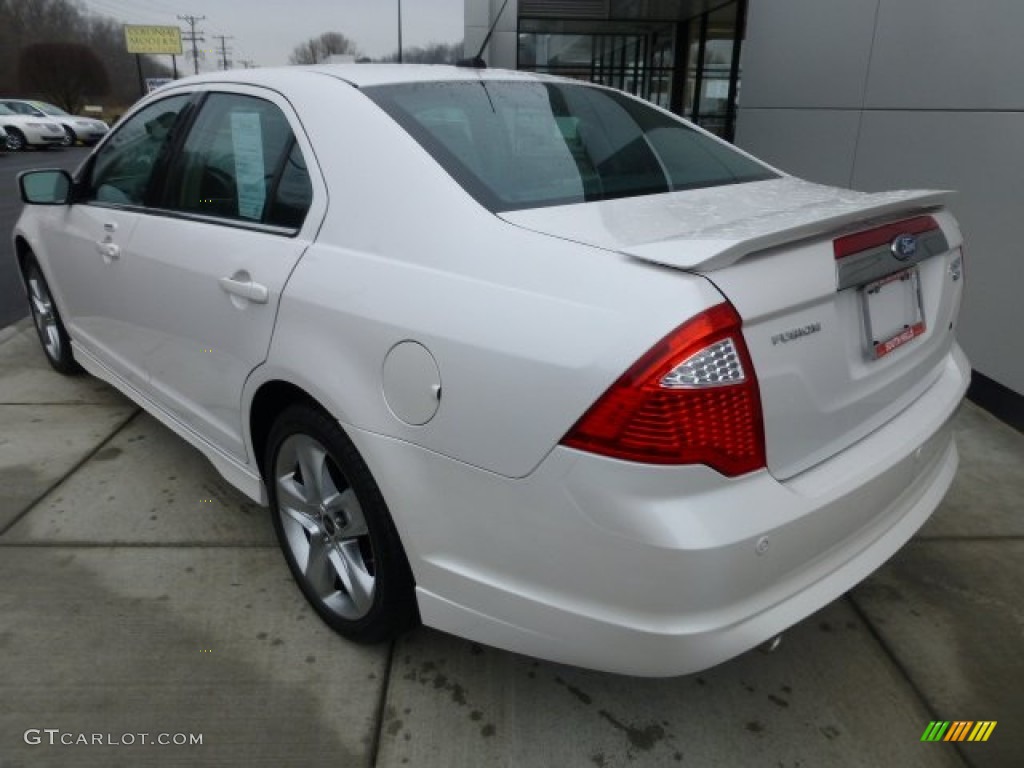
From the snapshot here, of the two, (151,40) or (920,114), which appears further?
(151,40)

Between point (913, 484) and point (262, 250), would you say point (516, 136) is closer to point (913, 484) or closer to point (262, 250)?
point (262, 250)

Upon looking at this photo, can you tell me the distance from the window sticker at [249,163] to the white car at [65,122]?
94.0 ft

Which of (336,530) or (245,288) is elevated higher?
(245,288)

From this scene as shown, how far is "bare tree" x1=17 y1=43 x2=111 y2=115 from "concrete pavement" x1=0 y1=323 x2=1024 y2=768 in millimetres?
64983

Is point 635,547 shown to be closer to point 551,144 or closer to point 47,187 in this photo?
point 551,144

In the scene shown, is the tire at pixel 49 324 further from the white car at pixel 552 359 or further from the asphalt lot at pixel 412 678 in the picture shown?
the white car at pixel 552 359

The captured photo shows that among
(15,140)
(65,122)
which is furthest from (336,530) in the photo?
(65,122)

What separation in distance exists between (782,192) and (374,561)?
1627 millimetres

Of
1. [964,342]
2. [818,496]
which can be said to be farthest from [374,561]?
[964,342]

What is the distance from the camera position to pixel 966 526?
3.20m

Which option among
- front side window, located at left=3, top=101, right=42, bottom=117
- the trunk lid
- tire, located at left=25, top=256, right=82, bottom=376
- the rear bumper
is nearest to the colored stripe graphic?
the rear bumper

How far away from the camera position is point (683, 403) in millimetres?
1571

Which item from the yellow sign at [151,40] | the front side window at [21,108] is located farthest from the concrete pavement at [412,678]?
the yellow sign at [151,40]

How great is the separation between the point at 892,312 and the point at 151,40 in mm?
54285
